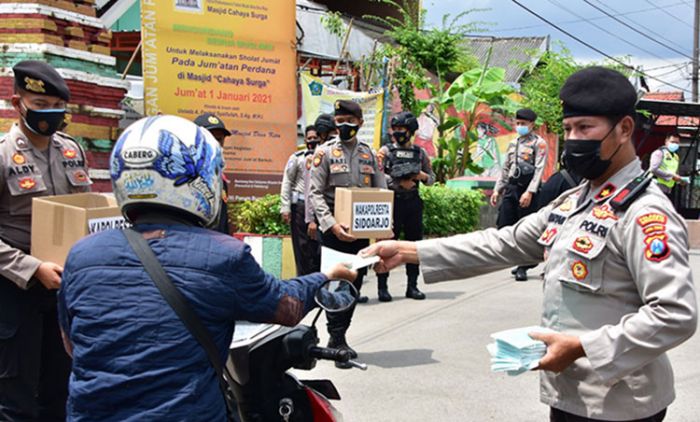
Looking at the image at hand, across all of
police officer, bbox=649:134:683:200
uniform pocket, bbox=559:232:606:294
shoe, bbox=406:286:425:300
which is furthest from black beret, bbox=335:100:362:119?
police officer, bbox=649:134:683:200

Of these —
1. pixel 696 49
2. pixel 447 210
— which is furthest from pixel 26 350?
pixel 696 49

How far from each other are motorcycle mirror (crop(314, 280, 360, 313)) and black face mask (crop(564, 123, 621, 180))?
86 cm

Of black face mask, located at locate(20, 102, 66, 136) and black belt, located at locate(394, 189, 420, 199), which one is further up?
black face mask, located at locate(20, 102, 66, 136)

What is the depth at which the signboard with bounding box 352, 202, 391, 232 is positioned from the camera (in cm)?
567

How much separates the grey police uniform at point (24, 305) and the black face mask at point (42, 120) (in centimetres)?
8

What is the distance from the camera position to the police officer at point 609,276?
80.7 inches

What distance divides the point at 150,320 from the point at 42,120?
2.18 meters

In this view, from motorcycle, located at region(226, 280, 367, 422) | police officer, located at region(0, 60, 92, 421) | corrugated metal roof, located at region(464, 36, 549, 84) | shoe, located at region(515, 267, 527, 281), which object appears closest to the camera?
motorcycle, located at region(226, 280, 367, 422)

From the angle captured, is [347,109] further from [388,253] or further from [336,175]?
[388,253]

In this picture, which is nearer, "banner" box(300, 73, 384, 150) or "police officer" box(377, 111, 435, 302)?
"police officer" box(377, 111, 435, 302)

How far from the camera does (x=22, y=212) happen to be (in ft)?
12.1

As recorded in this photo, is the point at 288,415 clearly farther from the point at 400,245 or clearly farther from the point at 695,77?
the point at 695,77

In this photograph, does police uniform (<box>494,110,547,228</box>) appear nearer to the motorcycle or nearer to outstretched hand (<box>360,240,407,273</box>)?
outstretched hand (<box>360,240,407,273</box>)

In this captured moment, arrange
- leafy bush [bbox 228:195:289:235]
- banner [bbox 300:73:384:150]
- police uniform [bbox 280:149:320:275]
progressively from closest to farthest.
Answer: police uniform [bbox 280:149:320:275], leafy bush [bbox 228:195:289:235], banner [bbox 300:73:384:150]
